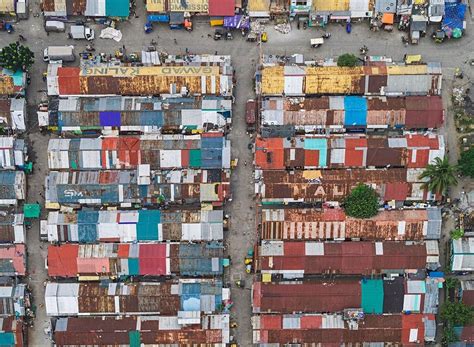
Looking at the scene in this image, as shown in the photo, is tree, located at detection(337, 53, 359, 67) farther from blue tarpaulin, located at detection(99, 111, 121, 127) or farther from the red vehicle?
blue tarpaulin, located at detection(99, 111, 121, 127)

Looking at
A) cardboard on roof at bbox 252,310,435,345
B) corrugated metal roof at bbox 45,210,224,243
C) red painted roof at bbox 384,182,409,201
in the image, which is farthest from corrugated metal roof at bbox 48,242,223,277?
red painted roof at bbox 384,182,409,201

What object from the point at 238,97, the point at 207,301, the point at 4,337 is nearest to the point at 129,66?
the point at 238,97

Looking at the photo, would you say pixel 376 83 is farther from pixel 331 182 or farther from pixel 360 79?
pixel 331 182

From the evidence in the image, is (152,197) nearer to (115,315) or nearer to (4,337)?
(115,315)

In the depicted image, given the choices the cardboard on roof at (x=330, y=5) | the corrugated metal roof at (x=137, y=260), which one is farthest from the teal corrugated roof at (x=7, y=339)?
the cardboard on roof at (x=330, y=5)

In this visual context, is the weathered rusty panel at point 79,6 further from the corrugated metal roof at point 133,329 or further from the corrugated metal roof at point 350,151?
the corrugated metal roof at point 133,329
